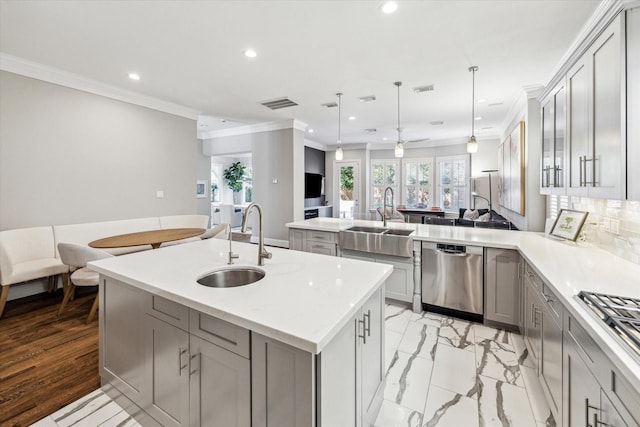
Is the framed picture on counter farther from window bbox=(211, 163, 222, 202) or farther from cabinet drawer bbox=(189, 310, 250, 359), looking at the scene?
window bbox=(211, 163, 222, 202)

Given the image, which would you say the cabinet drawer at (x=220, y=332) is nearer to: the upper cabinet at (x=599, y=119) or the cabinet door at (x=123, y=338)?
the cabinet door at (x=123, y=338)

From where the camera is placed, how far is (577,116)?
204cm

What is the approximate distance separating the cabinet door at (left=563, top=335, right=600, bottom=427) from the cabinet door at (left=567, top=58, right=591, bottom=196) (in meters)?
1.21

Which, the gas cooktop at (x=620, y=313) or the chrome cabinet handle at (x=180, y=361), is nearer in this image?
the gas cooktop at (x=620, y=313)

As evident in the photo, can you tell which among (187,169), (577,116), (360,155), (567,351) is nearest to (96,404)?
(567,351)

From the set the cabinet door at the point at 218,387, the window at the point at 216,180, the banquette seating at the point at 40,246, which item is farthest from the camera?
the window at the point at 216,180

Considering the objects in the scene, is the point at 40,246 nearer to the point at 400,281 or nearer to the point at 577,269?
the point at 400,281

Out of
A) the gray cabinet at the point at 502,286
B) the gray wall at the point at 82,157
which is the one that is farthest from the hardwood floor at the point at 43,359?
the gray cabinet at the point at 502,286

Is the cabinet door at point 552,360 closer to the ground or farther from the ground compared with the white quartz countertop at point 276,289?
closer to the ground

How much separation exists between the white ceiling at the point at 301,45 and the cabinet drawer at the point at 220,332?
2.37 m

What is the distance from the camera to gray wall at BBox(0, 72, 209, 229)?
327cm

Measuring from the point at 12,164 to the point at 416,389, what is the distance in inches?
190

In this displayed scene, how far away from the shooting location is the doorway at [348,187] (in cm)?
890

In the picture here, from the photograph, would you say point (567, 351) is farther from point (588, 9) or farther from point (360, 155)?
point (360, 155)
